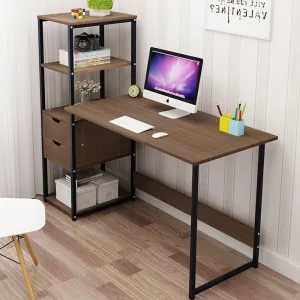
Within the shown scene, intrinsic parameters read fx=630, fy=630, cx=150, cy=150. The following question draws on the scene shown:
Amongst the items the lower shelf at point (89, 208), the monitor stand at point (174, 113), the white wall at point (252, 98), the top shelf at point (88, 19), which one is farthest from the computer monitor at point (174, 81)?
the lower shelf at point (89, 208)

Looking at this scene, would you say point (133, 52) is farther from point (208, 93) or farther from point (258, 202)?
point (258, 202)

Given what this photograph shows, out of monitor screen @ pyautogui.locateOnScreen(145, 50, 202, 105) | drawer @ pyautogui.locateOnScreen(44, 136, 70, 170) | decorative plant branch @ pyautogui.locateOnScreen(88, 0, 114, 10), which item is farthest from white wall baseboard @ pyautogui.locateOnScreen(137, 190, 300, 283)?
decorative plant branch @ pyautogui.locateOnScreen(88, 0, 114, 10)

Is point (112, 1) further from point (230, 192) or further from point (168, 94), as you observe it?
point (230, 192)

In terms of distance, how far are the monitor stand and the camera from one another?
2.35ft

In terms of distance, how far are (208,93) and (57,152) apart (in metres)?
1.08

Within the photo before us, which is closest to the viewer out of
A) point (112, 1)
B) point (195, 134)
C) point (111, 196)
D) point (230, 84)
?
point (195, 134)

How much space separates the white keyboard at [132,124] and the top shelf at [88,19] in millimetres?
686

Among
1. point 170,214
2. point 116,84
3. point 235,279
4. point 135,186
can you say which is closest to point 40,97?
point 116,84

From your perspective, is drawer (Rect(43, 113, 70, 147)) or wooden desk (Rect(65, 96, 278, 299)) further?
drawer (Rect(43, 113, 70, 147))

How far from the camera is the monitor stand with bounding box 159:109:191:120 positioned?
3.55m

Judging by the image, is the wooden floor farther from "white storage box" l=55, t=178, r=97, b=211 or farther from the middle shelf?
the middle shelf

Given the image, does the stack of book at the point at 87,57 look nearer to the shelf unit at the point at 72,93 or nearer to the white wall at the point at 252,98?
the shelf unit at the point at 72,93

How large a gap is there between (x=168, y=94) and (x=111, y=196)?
39.5 inches

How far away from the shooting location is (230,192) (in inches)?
142
